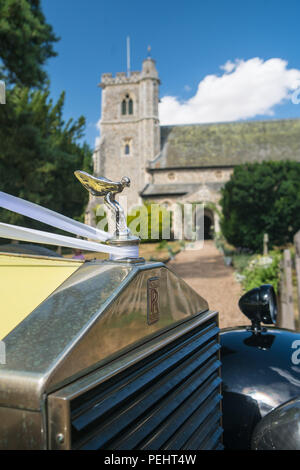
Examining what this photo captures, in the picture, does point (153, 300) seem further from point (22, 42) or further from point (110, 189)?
point (22, 42)

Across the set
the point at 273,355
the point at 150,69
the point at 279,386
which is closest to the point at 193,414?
the point at 279,386

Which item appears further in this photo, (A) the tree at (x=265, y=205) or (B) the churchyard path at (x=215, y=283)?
(A) the tree at (x=265, y=205)

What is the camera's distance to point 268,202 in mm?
17344

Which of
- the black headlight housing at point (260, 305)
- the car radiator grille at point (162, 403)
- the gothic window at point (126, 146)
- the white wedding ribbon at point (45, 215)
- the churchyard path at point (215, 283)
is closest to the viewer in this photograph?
the car radiator grille at point (162, 403)

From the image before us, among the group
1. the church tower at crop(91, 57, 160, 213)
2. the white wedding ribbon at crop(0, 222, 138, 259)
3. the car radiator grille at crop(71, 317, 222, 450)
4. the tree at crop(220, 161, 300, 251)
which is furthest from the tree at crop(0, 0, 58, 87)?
the church tower at crop(91, 57, 160, 213)

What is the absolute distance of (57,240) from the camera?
3.85 feet

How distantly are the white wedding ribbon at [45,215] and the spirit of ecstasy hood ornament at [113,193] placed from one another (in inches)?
2.6

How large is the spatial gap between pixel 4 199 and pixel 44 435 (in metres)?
0.70

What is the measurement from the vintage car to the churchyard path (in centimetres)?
511

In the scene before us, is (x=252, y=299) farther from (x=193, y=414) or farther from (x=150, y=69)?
(x=150, y=69)

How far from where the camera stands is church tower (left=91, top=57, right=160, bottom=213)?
31109 mm

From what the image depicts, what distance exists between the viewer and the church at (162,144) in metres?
30.3

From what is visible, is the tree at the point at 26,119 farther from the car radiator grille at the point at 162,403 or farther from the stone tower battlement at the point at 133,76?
the stone tower battlement at the point at 133,76

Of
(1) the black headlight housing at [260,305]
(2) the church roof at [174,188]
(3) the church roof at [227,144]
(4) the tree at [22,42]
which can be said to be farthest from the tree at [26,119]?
(3) the church roof at [227,144]
